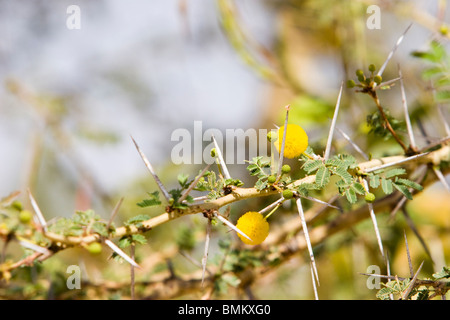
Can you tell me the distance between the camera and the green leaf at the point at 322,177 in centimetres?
72

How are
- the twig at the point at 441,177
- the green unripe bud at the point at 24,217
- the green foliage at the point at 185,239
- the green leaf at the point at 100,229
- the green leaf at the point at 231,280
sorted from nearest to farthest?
the green unripe bud at the point at 24,217 < the green leaf at the point at 100,229 < the twig at the point at 441,177 < the green leaf at the point at 231,280 < the green foliage at the point at 185,239

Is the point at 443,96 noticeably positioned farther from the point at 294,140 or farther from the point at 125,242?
the point at 125,242

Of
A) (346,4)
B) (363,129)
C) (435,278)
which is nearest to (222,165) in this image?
(435,278)

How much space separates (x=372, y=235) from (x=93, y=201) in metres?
1.19

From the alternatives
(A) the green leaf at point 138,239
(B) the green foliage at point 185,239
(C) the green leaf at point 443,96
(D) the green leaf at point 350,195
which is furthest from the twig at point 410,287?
(B) the green foliage at point 185,239

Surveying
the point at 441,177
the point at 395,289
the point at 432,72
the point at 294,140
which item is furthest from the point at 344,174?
the point at 432,72

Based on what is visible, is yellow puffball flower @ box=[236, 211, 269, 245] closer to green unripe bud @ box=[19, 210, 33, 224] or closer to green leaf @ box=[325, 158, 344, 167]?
green leaf @ box=[325, 158, 344, 167]

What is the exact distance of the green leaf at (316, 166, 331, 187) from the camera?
2.37ft

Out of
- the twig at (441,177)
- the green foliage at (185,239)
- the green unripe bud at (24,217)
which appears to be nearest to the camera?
the green unripe bud at (24,217)

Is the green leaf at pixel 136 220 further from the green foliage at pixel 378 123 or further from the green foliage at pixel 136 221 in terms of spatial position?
the green foliage at pixel 378 123

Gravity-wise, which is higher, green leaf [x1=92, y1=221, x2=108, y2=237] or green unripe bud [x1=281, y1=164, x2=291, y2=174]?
green unripe bud [x1=281, y1=164, x2=291, y2=174]

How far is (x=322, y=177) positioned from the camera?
A: 73 cm

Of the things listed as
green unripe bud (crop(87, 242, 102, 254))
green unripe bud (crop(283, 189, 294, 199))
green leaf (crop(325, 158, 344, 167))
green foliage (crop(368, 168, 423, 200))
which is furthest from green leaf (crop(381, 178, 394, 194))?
green unripe bud (crop(87, 242, 102, 254))
